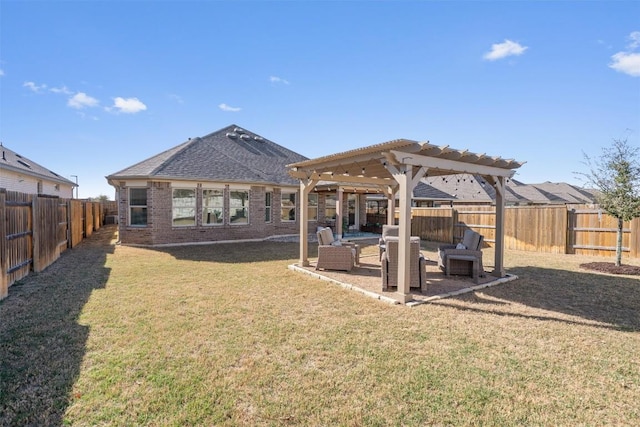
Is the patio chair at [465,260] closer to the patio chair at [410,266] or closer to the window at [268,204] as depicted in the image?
the patio chair at [410,266]

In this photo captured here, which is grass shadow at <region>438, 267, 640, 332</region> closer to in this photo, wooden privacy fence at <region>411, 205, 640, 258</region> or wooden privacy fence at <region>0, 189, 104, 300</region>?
wooden privacy fence at <region>411, 205, 640, 258</region>

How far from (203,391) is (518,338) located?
403cm

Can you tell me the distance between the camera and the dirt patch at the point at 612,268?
824 centimetres

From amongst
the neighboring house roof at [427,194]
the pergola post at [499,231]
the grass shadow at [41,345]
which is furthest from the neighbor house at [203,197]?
the neighboring house roof at [427,194]

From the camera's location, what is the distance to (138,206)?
12820mm

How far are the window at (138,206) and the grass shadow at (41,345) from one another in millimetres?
5698

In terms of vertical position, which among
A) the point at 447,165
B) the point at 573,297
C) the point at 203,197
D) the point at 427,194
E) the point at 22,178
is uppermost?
the point at 22,178

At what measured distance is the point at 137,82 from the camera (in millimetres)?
12477

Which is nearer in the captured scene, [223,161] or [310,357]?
[310,357]

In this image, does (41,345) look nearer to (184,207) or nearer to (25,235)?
(25,235)

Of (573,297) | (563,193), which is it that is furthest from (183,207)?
(563,193)

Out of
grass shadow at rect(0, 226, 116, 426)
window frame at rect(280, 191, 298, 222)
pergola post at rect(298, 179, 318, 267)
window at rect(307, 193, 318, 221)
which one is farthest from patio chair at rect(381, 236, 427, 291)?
window at rect(307, 193, 318, 221)

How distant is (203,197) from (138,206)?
8.58 feet

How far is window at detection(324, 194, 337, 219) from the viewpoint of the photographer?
18203 mm
